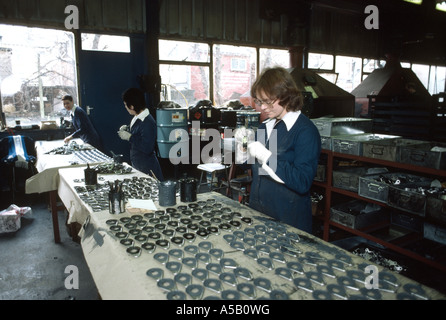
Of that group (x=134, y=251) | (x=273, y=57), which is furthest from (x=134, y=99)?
(x=273, y=57)

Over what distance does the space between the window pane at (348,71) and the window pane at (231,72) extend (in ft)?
9.81

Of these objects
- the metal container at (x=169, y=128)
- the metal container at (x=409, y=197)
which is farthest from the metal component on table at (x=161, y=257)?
the metal container at (x=169, y=128)

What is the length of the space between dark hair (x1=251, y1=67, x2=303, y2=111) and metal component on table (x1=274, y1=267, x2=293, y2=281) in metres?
0.99

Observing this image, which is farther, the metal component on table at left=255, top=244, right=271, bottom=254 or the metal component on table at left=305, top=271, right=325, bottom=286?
the metal component on table at left=255, top=244, right=271, bottom=254

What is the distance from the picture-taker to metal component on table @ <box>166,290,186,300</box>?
3.55 feet

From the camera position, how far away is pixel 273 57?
8141 millimetres

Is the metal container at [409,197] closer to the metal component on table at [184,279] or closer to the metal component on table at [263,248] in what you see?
the metal component on table at [263,248]

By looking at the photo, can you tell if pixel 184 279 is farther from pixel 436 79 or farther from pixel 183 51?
pixel 436 79

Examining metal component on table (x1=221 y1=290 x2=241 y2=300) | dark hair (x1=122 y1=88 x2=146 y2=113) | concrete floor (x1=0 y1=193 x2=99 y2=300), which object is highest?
dark hair (x1=122 y1=88 x2=146 y2=113)

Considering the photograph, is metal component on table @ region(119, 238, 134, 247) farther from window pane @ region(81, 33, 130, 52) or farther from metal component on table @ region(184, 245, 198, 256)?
window pane @ region(81, 33, 130, 52)

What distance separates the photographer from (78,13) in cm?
565

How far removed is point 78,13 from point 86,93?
4.63 feet

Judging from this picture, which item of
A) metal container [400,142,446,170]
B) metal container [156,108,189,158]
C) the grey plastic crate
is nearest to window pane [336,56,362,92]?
metal container [156,108,189,158]

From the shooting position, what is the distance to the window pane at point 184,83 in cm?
677
